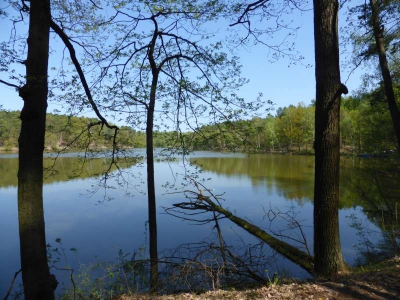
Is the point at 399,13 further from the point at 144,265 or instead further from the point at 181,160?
the point at 144,265

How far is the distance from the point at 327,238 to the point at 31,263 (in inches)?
129

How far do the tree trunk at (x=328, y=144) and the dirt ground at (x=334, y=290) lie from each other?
0.34 meters

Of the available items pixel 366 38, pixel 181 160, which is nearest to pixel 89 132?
pixel 181 160

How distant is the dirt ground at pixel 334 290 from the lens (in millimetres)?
2580

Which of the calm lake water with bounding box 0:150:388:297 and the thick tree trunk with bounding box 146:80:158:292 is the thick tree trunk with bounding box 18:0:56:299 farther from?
the thick tree trunk with bounding box 146:80:158:292

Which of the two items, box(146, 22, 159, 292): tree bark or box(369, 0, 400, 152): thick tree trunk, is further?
box(369, 0, 400, 152): thick tree trunk

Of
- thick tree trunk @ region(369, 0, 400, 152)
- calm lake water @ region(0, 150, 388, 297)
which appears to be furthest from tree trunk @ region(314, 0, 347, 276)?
thick tree trunk @ region(369, 0, 400, 152)

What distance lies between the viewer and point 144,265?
551 cm

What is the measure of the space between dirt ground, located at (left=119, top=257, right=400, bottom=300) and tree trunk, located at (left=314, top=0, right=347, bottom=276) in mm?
339

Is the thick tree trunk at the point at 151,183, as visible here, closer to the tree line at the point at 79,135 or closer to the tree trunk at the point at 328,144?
the tree line at the point at 79,135

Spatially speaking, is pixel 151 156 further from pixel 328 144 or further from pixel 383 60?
pixel 383 60

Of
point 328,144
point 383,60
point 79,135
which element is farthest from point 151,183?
point 383,60

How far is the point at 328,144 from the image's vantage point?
332cm

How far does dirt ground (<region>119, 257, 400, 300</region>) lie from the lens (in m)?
2.58
